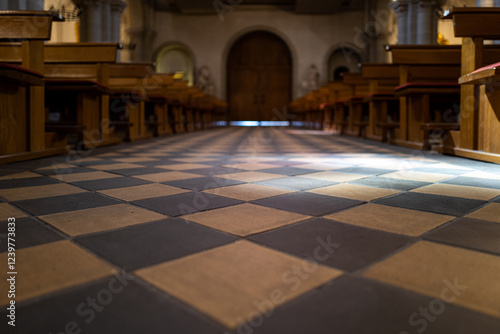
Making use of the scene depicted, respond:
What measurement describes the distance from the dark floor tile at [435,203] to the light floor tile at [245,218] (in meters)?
0.52

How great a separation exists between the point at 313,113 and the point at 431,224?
13262 mm

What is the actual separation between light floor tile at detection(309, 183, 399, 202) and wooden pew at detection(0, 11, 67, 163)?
2470 millimetres

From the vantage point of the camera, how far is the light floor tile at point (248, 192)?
6.51ft

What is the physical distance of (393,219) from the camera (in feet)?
5.02

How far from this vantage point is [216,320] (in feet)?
2.56

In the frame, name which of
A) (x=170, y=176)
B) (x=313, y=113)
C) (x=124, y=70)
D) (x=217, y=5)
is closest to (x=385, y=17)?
(x=313, y=113)

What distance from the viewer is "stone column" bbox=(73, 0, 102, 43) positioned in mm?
11719

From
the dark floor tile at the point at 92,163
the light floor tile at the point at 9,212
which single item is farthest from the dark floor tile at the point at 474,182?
the dark floor tile at the point at 92,163

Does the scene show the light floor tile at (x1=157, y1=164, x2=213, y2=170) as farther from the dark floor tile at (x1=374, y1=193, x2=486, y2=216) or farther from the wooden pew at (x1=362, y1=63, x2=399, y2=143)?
the wooden pew at (x1=362, y1=63, x2=399, y2=143)

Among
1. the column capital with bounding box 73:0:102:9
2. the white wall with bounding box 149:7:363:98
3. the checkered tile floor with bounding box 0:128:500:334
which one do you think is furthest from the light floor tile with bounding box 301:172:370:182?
the white wall with bounding box 149:7:363:98

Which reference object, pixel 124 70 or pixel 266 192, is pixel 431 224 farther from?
pixel 124 70

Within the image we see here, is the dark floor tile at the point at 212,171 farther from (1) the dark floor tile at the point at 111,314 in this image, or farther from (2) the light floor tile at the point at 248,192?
(1) the dark floor tile at the point at 111,314

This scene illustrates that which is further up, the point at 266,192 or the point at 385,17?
the point at 385,17

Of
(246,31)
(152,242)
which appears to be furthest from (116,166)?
(246,31)
